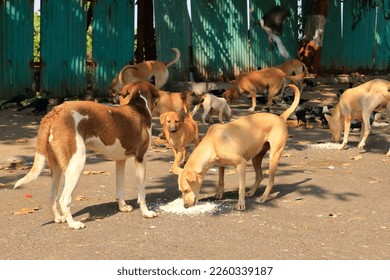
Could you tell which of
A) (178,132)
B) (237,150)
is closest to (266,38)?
(178,132)

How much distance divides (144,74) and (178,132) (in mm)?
6151

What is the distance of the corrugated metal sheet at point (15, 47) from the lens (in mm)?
16672

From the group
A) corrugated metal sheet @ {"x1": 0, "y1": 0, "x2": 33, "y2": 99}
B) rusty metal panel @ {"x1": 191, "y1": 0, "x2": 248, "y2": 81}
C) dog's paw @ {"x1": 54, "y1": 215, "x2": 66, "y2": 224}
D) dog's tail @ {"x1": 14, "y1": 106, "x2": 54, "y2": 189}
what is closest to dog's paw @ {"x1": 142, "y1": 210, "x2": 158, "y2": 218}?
dog's paw @ {"x1": 54, "y1": 215, "x2": 66, "y2": 224}

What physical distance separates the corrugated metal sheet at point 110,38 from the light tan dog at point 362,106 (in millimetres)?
6698

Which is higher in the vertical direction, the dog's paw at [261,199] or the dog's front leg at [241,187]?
the dog's front leg at [241,187]

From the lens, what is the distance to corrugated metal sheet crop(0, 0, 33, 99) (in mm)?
Answer: 16672

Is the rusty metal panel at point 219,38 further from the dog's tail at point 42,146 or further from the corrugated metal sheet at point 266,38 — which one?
the dog's tail at point 42,146

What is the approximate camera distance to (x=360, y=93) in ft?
42.4

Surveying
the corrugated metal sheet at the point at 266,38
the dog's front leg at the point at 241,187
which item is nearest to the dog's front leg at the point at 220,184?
the dog's front leg at the point at 241,187

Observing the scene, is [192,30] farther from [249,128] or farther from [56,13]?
[249,128]

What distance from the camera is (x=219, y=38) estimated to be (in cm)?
1950

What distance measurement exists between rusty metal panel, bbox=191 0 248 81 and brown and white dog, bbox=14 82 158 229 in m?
10.6

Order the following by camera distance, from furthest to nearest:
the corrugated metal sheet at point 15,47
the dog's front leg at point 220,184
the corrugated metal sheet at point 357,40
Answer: the corrugated metal sheet at point 357,40 → the corrugated metal sheet at point 15,47 → the dog's front leg at point 220,184

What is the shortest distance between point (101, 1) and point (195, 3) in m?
2.67
